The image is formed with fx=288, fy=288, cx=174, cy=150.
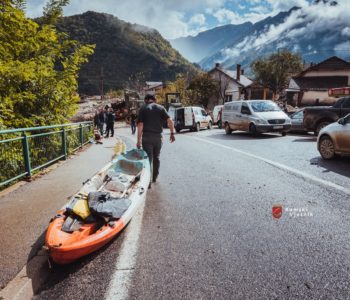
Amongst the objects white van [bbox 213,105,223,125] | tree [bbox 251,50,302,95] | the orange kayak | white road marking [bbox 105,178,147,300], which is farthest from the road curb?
tree [bbox 251,50,302,95]

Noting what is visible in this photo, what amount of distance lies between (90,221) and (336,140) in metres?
7.19

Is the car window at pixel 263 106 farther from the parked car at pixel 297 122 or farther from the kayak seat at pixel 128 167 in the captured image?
the kayak seat at pixel 128 167

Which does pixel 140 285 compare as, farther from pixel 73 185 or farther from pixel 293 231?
pixel 73 185

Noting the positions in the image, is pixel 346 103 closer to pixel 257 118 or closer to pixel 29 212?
pixel 257 118

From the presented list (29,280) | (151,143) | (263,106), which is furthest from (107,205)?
(263,106)

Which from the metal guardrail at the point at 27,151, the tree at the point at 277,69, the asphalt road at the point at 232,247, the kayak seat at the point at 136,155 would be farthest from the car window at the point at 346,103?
the tree at the point at 277,69

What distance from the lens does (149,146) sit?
6.19 meters

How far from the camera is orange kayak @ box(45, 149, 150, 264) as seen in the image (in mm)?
2854

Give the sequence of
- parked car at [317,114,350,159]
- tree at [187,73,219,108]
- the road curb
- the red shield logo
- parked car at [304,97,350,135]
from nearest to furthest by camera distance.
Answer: the road curb < the red shield logo < parked car at [317,114,350,159] < parked car at [304,97,350,135] < tree at [187,73,219,108]

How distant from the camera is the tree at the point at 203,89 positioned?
174ft

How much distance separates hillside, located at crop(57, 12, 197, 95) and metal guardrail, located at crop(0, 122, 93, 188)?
349ft

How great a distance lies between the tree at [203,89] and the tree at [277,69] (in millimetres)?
22178

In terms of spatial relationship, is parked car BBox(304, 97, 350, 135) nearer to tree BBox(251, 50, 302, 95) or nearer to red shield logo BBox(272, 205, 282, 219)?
red shield logo BBox(272, 205, 282, 219)

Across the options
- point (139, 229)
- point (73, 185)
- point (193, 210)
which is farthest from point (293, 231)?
point (73, 185)
